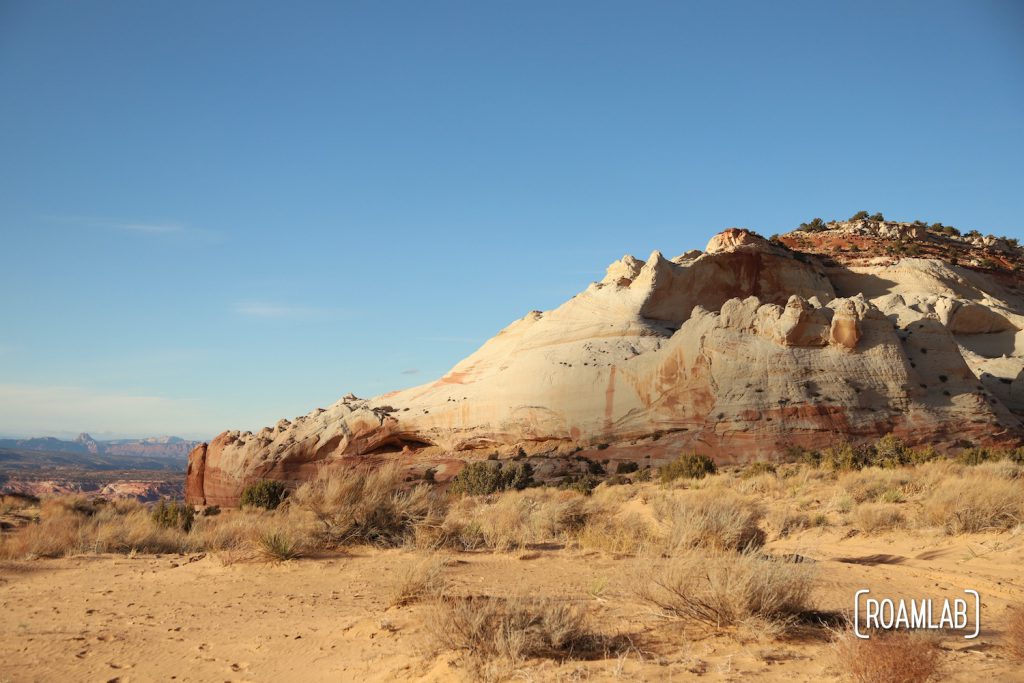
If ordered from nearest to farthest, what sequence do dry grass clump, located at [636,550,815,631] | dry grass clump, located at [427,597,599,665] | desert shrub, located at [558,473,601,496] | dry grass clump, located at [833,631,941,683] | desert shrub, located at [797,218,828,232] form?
1. dry grass clump, located at [833,631,941,683]
2. dry grass clump, located at [427,597,599,665]
3. dry grass clump, located at [636,550,815,631]
4. desert shrub, located at [558,473,601,496]
5. desert shrub, located at [797,218,828,232]

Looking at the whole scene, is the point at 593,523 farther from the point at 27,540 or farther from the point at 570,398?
the point at 570,398

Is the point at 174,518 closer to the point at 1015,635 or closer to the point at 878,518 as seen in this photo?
the point at 878,518

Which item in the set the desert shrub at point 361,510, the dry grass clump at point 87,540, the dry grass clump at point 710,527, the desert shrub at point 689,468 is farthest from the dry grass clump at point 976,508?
the dry grass clump at point 87,540

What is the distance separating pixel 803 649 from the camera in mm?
6074

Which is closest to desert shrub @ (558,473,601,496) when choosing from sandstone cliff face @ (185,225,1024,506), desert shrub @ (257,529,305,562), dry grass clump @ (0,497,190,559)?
sandstone cliff face @ (185,225,1024,506)

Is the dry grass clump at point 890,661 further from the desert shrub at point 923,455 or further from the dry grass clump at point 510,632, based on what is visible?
the desert shrub at point 923,455

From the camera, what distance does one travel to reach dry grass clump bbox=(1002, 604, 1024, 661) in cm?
566

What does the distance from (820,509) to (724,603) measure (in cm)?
991

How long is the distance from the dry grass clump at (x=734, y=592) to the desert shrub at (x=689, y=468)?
16142mm

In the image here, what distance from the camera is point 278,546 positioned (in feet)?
35.3

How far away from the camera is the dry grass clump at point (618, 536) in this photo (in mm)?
11562

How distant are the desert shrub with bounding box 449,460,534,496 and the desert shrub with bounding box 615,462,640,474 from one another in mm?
3098

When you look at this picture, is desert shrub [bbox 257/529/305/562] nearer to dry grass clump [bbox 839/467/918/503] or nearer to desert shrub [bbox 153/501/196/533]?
desert shrub [bbox 153/501/196/533]

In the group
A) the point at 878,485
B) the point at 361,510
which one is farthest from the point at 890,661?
the point at 878,485
